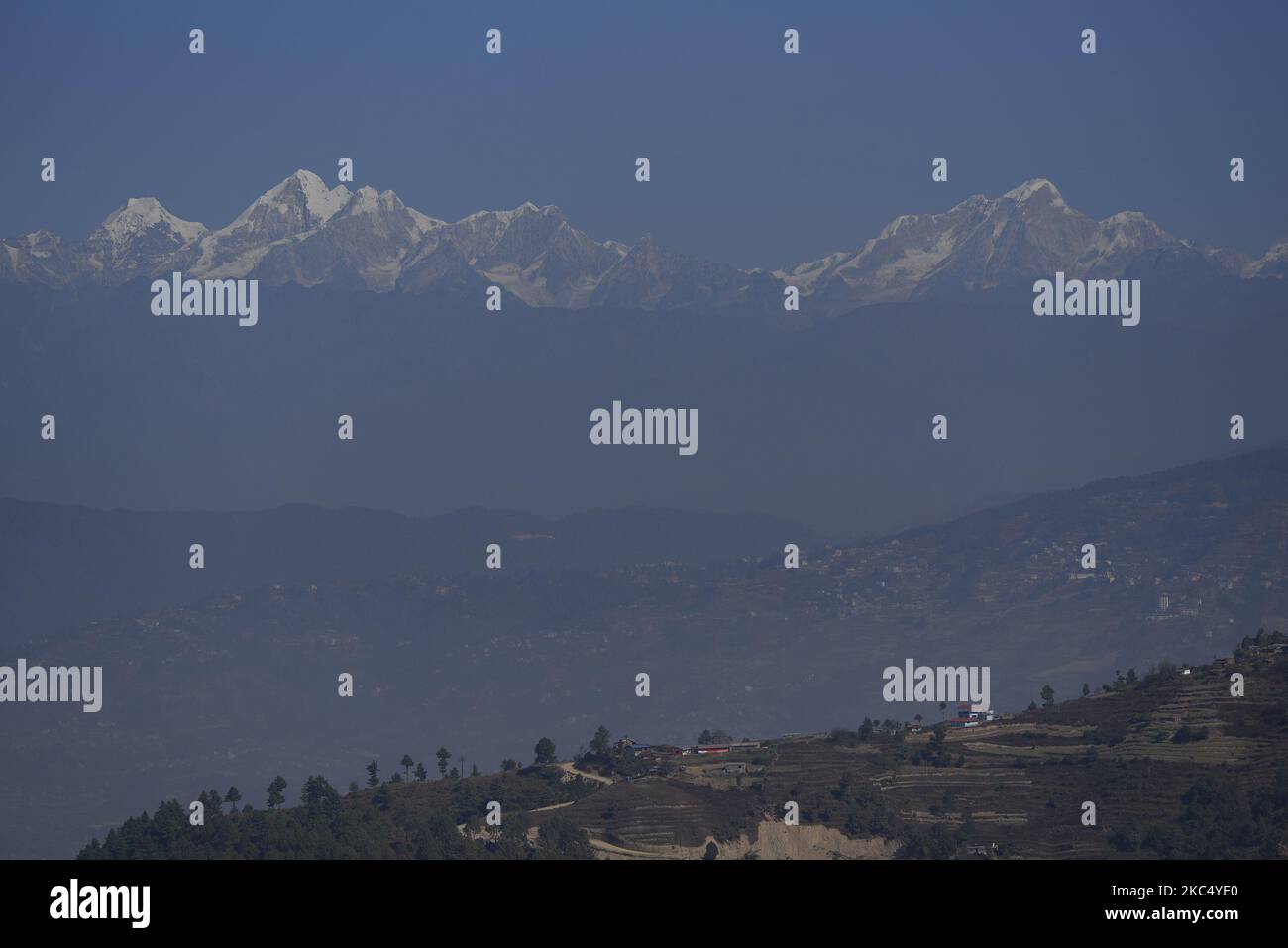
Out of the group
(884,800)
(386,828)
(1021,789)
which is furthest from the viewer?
(1021,789)

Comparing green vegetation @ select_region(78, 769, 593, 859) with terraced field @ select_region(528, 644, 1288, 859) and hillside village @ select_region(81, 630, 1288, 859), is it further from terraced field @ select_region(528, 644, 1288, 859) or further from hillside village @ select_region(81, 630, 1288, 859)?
terraced field @ select_region(528, 644, 1288, 859)

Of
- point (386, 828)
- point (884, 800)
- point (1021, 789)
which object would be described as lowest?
point (386, 828)

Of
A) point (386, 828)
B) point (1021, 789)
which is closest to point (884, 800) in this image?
point (1021, 789)

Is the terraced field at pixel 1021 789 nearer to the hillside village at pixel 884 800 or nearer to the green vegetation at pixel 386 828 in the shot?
the hillside village at pixel 884 800

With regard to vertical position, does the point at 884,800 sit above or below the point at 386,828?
above

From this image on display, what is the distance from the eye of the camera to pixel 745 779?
138125mm

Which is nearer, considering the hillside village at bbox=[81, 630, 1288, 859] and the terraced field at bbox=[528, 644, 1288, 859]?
the hillside village at bbox=[81, 630, 1288, 859]

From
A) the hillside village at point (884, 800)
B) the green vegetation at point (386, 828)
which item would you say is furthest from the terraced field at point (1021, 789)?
the green vegetation at point (386, 828)

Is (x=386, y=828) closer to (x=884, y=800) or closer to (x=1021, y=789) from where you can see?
(x=884, y=800)

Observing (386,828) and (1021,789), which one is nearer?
(386,828)

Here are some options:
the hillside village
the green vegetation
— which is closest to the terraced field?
the hillside village
